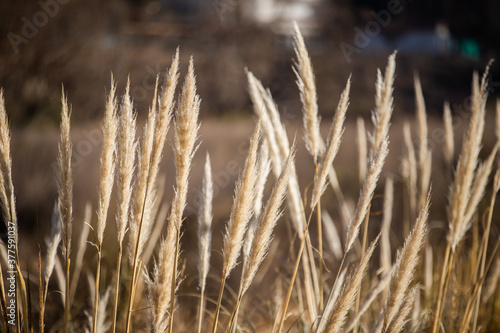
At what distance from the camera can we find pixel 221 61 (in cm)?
659

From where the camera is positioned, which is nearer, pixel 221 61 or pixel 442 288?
pixel 442 288

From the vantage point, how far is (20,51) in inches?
123

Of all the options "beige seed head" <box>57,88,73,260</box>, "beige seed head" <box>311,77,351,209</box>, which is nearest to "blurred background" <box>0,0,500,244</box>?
"beige seed head" <box>57,88,73,260</box>

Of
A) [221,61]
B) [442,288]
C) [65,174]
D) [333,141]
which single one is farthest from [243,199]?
[221,61]

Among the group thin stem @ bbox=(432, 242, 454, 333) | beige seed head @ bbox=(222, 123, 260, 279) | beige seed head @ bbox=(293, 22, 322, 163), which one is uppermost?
beige seed head @ bbox=(293, 22, 322, 163)

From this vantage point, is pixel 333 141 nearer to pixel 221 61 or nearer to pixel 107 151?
pixel 107 151

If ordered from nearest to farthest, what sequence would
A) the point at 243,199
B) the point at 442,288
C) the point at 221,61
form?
1. the point at 243,199
2. the point at 442,288
3. the point at 221,61

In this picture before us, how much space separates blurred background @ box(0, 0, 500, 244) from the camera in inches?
127

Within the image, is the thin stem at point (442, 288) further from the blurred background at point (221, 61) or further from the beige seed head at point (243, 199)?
the blurred background at point (221, 61)

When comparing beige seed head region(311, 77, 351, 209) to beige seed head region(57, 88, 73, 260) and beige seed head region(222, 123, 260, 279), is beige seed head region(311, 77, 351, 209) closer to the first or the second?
beige seed head region(222, 123, 260, 279)

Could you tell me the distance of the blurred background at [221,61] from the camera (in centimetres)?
322

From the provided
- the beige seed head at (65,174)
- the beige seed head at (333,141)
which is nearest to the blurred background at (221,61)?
the beige seed head at (65,174)

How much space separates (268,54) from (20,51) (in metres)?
4.39

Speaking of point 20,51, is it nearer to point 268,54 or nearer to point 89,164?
point 89,164
